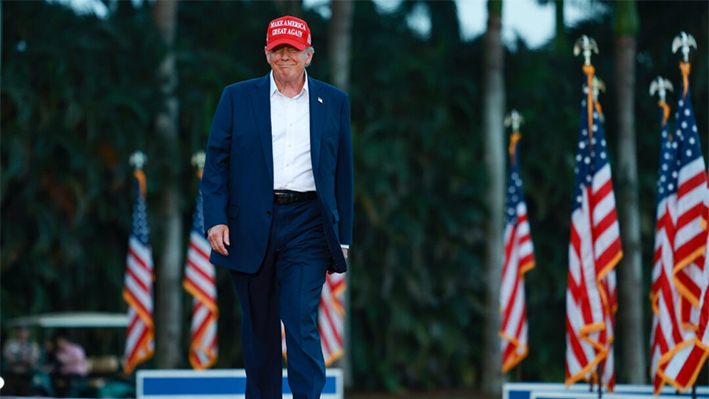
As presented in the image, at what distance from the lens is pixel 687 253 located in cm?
744

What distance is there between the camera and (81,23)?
55.2 ft

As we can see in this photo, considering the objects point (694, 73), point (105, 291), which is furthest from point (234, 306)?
point (694, 73)

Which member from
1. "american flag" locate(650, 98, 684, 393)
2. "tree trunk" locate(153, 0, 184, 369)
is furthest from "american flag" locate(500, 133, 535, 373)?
"tree trunk" locate(153, 0, 184, 369)

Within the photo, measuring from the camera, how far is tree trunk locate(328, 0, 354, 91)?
1742 centimetres

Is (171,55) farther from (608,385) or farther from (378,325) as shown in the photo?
(608,385)

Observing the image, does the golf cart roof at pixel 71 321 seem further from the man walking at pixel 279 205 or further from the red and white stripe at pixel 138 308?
the man walking at pixel 279 205

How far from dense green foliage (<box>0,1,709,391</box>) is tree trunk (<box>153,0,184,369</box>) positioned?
0.56 ft

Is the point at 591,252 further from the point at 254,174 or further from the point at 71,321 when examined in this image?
the point at 71,321

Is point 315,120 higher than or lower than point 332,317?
higher

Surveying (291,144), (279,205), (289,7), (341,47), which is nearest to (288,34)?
(291,144)

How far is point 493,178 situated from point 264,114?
14242 mm

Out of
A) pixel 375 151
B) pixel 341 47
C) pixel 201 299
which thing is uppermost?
pixel 341 47

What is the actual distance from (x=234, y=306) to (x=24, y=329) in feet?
14.7

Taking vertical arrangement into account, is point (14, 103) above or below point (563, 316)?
above
